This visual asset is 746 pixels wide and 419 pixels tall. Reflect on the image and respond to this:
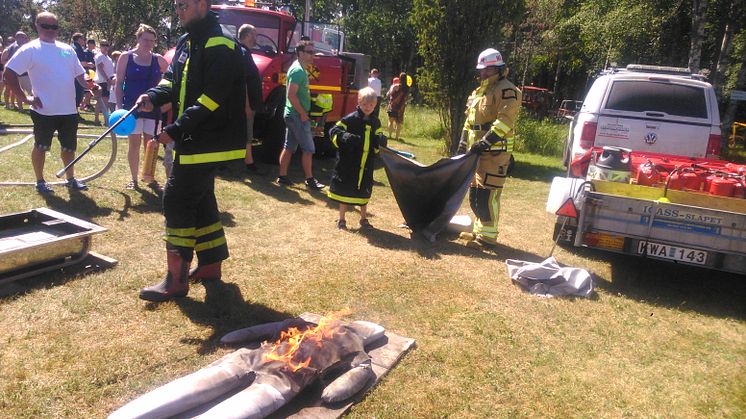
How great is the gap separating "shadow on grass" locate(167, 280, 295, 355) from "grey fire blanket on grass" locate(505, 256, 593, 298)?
2215 millimetres

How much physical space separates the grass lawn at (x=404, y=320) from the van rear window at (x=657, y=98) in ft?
8.45

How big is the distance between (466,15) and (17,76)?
819cm

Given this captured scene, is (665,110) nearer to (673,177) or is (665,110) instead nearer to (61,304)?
(673,177)

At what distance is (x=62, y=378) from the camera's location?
3.02 meters

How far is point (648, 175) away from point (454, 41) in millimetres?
6851

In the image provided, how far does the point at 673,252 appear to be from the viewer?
4.86 m

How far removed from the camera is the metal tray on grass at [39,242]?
4030 millimetres

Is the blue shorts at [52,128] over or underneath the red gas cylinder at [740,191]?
underneath

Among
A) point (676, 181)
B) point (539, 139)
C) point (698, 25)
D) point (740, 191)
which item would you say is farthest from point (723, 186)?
point (698, 25)

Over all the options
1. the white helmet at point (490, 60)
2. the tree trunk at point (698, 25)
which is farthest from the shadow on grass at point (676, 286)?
the tree trunk at point (698, 25)

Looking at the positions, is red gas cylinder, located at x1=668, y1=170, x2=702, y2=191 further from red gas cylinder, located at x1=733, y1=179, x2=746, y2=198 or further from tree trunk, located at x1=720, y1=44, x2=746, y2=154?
tree trunk, located at x1=720, y1=44, x2=746, y2=154

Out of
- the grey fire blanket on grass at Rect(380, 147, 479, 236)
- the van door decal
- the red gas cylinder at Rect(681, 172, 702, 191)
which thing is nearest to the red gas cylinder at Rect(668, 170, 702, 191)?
the red gas cylinder at Rect(681, 172, 702, 191)

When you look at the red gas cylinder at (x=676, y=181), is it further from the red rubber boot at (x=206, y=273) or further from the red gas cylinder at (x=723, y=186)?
the red rubber boot at (x=206, y=273)

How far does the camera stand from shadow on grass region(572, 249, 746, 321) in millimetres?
4945
